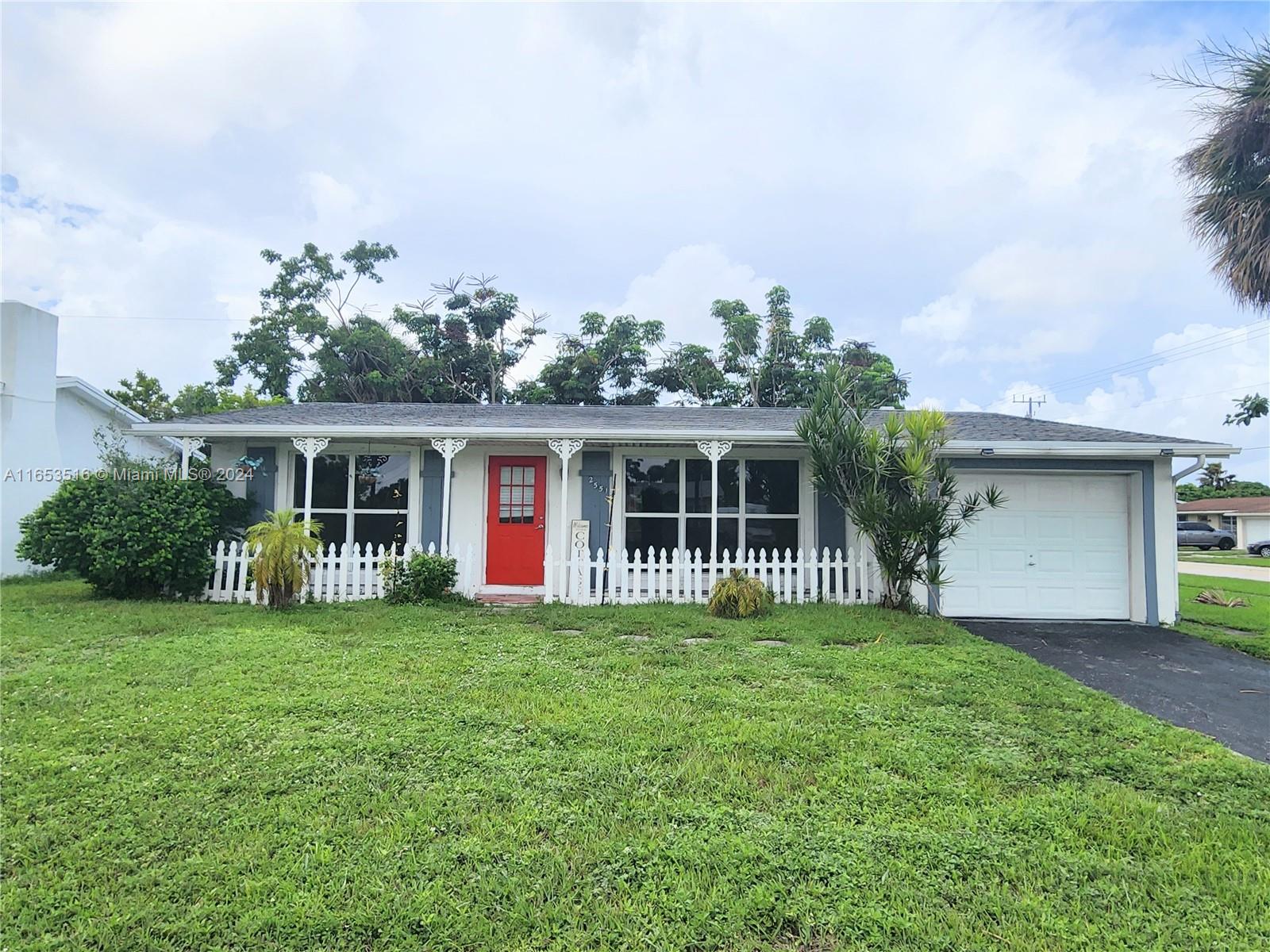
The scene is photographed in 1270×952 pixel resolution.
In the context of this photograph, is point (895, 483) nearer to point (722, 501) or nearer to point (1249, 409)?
point (722, 501)

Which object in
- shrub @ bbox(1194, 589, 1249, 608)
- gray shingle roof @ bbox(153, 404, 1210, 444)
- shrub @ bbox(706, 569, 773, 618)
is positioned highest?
gray shingle roof @ bbox(153, 404, 1210, 444)

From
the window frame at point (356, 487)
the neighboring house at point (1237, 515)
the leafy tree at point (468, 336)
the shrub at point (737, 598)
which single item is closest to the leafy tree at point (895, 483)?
the shrub at point (737, 598)

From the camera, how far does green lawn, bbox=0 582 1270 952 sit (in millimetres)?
2240

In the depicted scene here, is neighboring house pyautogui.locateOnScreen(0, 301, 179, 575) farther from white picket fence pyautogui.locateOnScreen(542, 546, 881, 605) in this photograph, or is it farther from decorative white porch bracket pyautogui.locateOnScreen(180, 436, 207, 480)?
white picket fence pyautogui.locateOnScreen(542, 546, 881, 605)

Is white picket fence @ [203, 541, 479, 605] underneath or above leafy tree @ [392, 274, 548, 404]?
underneath

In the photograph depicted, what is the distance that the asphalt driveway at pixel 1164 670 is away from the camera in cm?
450

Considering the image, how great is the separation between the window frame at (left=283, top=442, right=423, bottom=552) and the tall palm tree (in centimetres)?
1254

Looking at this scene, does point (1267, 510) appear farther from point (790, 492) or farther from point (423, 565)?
point (423, 565)

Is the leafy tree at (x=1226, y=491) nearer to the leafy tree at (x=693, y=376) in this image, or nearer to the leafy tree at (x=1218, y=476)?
the leafy tree at (x=1218, y=476)

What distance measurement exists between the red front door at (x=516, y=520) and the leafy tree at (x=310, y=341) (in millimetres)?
14897

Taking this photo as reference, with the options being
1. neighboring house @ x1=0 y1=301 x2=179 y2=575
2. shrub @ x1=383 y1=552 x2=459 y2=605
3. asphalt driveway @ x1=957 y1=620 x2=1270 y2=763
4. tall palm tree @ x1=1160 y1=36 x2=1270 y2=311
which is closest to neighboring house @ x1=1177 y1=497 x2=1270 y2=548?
tall palm tree @ x1=1160 y1=36 x2=1270 y2=311

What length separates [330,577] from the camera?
328 inches

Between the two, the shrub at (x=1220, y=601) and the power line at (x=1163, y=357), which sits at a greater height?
the power line at (x=1163, y=357)

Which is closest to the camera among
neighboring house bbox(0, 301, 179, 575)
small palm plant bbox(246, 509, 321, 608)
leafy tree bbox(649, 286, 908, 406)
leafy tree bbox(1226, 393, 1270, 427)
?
small palm plant bbox(246, 509, 321, 608)
